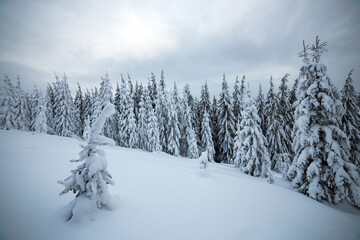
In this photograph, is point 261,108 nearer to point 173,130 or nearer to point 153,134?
point 173,130

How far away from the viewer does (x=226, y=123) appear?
2942 centimetres

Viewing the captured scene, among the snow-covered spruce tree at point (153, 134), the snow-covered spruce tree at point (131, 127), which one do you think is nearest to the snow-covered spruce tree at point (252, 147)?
the snow-covered spruce tree at point (153, 134)

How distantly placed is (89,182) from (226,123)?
2814cm

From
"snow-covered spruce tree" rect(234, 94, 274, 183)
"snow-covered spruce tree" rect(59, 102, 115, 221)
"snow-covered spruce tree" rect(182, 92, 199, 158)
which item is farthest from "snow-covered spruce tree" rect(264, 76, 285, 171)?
"snow-covered spruce tree" rect(59, 102, 115, 221)

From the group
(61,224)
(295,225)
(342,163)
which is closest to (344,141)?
(342,163)

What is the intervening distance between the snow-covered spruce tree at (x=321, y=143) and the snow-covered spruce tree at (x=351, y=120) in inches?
391

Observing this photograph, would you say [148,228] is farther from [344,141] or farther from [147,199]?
[344,141]

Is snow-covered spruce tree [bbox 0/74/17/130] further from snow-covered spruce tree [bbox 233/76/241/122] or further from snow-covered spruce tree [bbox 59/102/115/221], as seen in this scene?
snow-covered spruce tree [bbox 233/76/241/122]

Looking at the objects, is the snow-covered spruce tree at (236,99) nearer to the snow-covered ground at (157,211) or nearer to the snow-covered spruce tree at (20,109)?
the snow-covered ground at (157,211)

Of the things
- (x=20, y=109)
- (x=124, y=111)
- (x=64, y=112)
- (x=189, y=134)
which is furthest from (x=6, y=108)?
(x=189, y=134)

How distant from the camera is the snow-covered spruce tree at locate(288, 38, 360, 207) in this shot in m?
9.53

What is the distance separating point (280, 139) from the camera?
25.6 meters

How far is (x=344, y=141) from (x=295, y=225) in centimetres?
858

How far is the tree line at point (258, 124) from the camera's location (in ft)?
32.6
